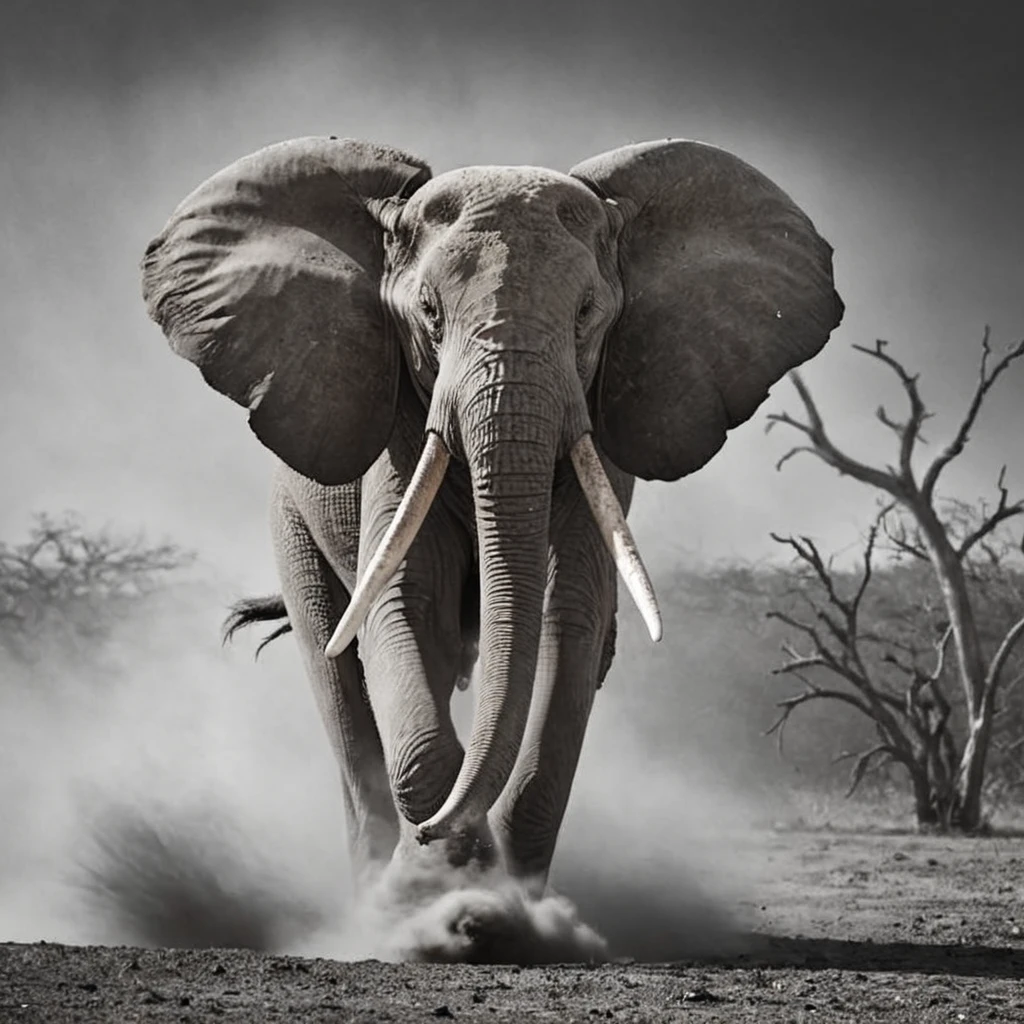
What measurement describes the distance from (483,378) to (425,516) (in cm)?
54

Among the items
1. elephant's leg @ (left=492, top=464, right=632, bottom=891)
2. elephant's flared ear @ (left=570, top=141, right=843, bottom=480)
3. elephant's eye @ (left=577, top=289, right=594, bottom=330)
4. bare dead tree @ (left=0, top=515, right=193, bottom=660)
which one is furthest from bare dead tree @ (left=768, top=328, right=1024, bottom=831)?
bare dead tree @ (left=0, top=515, right=193, bottom=660)

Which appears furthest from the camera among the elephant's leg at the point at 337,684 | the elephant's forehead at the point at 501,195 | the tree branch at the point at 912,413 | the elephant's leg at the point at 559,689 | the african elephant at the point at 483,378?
the tree branch at the point at 912,413

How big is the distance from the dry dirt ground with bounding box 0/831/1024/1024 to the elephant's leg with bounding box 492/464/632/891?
56 cm

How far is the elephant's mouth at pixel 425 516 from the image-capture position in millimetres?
5785

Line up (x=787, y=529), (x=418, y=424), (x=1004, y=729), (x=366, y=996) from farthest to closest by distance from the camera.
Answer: (x=787, y=529) → (x=1004, y=729) → (x=418, y=424) → (x=366, y=996)

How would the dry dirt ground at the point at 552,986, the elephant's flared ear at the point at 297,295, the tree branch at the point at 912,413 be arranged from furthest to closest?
the tree branch at the point at 912,413 → the elephant's flared ear at the point at 297,295 → the dry dirt ground at the point at 552,986

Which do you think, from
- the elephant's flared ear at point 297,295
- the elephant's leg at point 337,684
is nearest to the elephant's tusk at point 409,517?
the elephant's flared ear at point 297,295

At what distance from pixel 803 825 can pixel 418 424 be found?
8600 millimetres

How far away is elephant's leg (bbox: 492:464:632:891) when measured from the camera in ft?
20.2

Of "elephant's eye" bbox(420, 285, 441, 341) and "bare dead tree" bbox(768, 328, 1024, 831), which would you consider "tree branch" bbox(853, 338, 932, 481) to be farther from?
"elephant's eye" bbox(420, 285, 441, 341)

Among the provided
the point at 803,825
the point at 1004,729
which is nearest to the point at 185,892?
the point at 803,825

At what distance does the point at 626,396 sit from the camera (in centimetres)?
652

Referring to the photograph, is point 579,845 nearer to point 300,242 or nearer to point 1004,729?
point 300,242

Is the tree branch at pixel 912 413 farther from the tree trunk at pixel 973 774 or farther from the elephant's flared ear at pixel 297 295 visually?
the elephant's flared ear at pixel 297 295
